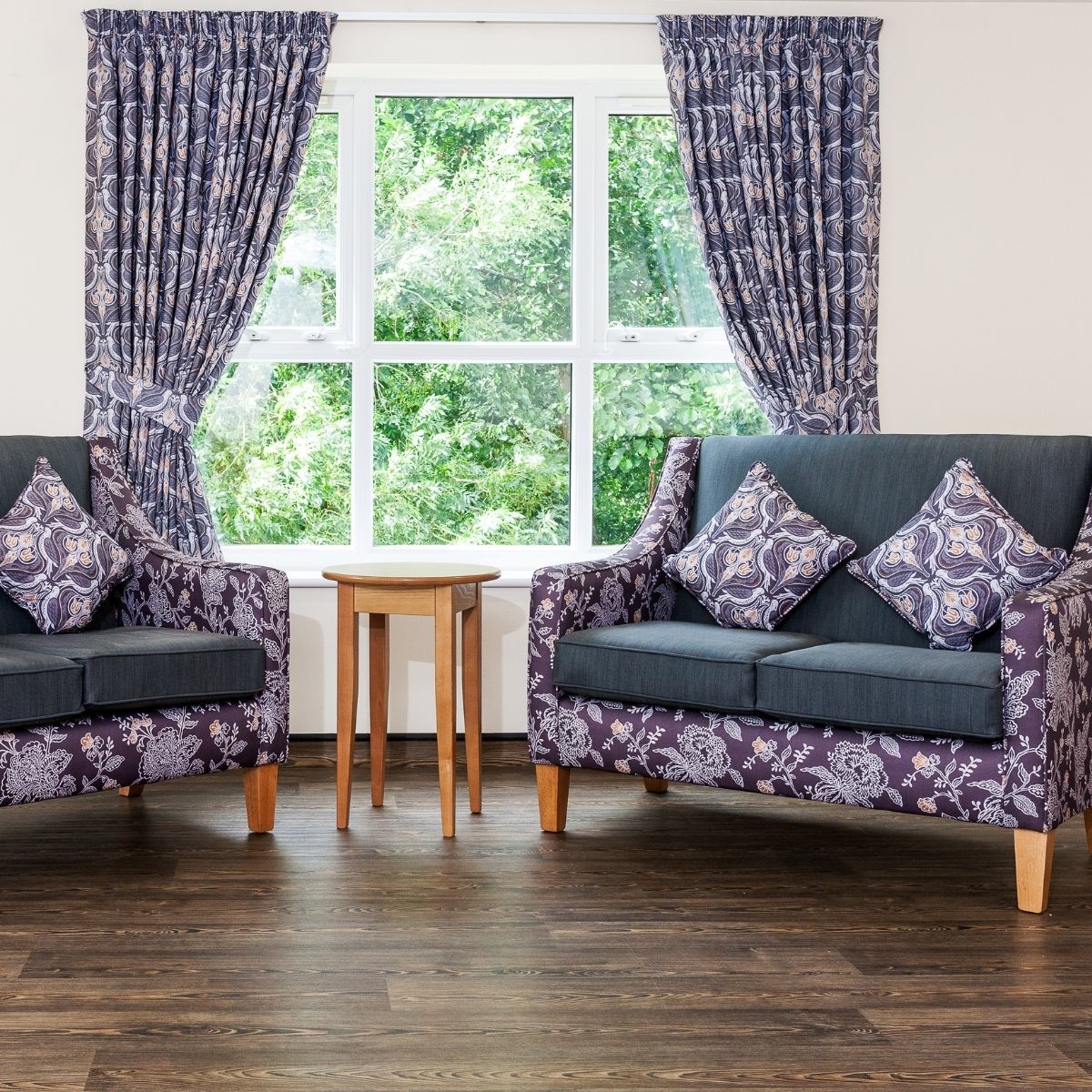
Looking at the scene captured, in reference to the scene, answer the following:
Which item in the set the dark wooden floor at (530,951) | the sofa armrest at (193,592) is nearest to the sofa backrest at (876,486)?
the dark wooden floor at (530,951)

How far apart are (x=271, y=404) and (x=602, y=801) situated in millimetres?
1863

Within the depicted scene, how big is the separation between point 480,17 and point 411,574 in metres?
2.07

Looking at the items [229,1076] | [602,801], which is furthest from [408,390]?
[229,1076]

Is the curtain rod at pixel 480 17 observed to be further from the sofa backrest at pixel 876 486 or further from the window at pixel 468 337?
the sofa backrest at pixel 876 486

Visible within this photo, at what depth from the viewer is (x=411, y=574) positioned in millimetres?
3303

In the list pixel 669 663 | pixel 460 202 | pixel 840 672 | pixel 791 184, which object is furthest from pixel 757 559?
Result: pixel 460 202

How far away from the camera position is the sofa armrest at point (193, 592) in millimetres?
3193

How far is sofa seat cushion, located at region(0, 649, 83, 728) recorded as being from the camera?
9.04ft

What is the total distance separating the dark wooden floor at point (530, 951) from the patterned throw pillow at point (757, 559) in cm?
56

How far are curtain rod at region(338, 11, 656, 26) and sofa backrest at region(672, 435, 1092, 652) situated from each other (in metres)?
1.57

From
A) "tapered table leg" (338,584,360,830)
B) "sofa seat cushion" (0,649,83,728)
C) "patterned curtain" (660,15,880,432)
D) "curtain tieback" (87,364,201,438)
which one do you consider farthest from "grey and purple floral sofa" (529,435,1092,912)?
"curtain tieback" (87,364,201,438)

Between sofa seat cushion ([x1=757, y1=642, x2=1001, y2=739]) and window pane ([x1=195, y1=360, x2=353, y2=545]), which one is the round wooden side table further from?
window pane ([x1=195, y1=360, x2=353, y2=545])

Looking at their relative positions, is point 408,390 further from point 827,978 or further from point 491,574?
point 827,978

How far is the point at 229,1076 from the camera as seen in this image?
1906 mm
